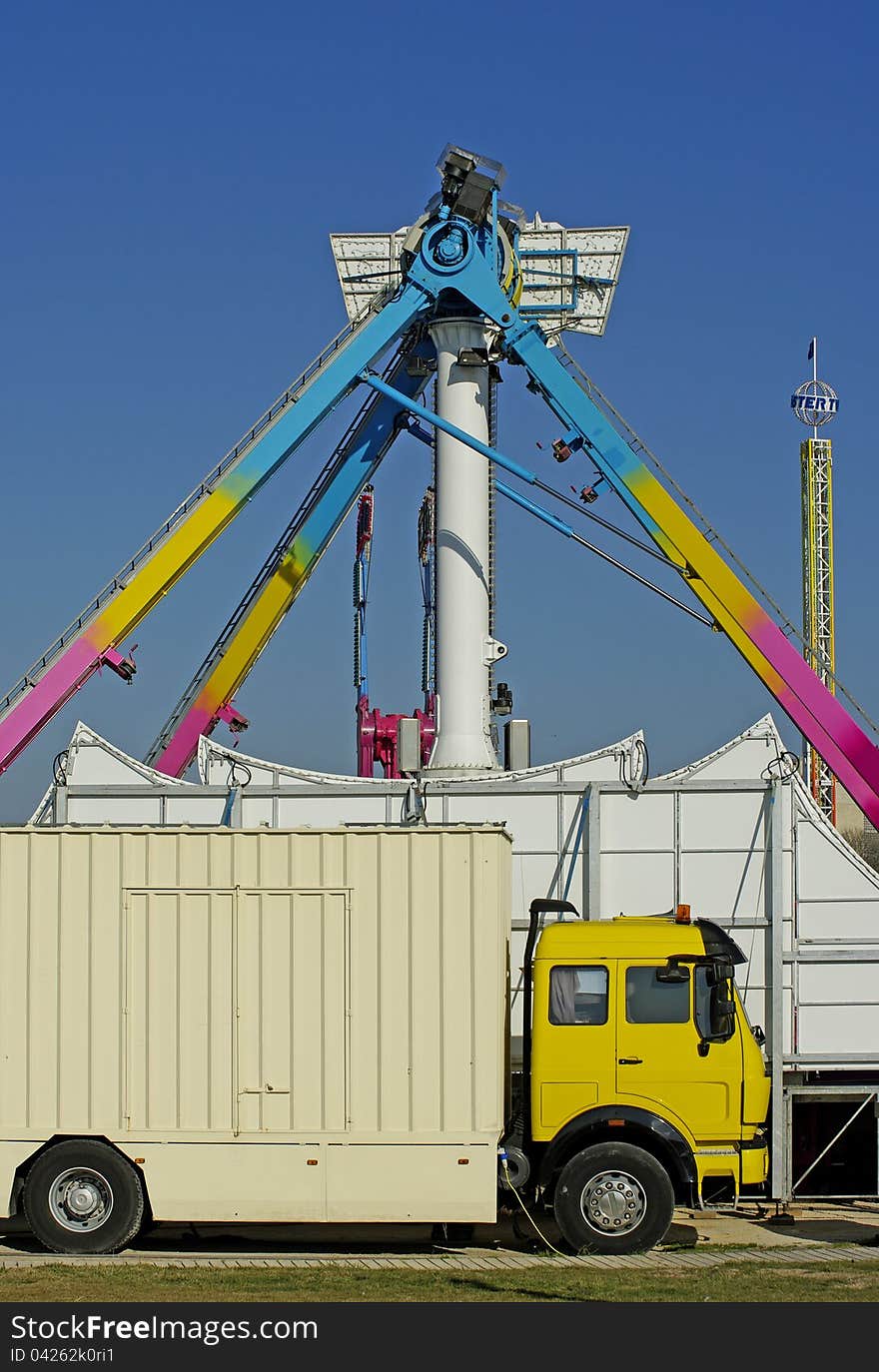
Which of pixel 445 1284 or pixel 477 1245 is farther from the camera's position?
pixel 477 1245

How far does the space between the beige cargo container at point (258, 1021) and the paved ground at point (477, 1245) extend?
1.55 feet

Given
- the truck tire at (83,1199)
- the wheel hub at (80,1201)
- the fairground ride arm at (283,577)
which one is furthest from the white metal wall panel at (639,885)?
the fairground ride arm at (283,577)

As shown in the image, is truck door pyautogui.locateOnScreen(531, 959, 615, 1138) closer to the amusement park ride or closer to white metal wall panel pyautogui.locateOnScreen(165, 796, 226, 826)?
white metal wall panel pyautogui.locateOnScreen(165, 796, 226, 826)

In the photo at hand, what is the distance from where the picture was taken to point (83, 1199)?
52.9 ft

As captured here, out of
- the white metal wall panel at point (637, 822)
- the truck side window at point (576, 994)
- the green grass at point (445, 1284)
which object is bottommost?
the green grass at point (445, 1284)

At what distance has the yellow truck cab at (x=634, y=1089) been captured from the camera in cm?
1594

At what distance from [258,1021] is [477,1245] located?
2961 millimetres

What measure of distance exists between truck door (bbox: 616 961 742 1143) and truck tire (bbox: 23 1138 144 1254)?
4.53 m

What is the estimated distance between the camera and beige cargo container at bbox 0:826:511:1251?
52.6ft

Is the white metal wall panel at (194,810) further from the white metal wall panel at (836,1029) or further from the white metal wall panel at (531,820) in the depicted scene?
the white metal wall panel at (836,1029)

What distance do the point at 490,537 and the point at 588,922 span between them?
616 inches

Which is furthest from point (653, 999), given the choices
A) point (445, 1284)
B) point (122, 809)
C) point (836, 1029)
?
point (122, 809)

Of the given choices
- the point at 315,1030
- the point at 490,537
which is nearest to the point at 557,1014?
the point at 315,1030

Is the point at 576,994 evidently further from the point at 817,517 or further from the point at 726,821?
the point at 817,517
